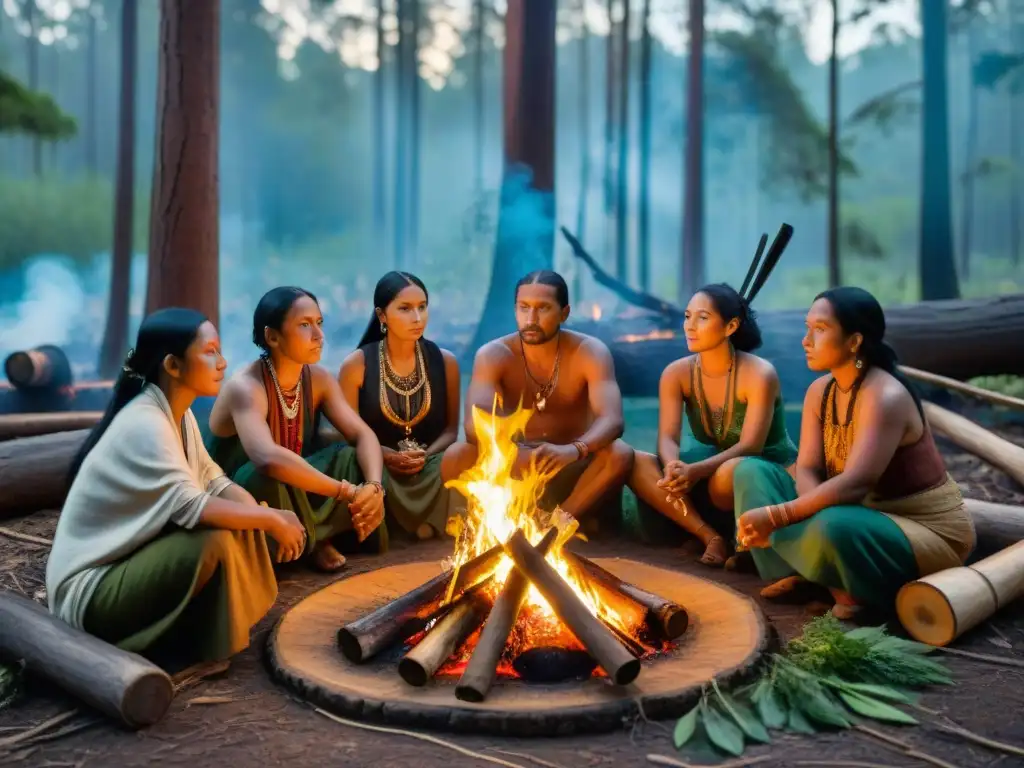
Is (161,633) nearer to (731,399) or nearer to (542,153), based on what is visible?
(731,399)

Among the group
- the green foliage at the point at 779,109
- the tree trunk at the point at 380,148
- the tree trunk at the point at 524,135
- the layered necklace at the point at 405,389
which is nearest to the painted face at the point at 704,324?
the layered necklace at the point at 405,389

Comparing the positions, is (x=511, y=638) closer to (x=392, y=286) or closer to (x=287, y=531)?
(x=287, y=531)

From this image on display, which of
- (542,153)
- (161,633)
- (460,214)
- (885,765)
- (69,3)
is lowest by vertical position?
(885,765)

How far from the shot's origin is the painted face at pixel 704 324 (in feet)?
15.9

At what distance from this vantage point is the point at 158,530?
11.1 feet

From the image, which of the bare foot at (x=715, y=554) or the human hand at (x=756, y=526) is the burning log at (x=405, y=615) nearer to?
the human hand at (x=756, y=526)

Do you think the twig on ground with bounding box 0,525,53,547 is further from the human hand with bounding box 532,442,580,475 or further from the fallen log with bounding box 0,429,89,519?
the human hand with bounding box 532,442,580,475

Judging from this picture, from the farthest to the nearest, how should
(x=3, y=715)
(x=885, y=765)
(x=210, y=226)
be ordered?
1. (x=210, y=226)
2. (x=3, y=715)
3. (x=885, y=765)

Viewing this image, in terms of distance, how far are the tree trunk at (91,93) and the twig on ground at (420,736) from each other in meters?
16.7

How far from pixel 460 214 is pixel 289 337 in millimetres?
17616

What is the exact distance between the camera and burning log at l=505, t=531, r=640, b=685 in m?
3.16

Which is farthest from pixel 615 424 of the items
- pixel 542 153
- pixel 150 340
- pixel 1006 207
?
pixel 1006 207

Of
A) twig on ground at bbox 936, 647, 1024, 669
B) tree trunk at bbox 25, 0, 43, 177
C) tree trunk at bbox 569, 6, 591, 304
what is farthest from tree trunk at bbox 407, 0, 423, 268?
twig on ground at bbox 936, 647, 1024, 669

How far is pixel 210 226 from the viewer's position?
7457 millimetres
